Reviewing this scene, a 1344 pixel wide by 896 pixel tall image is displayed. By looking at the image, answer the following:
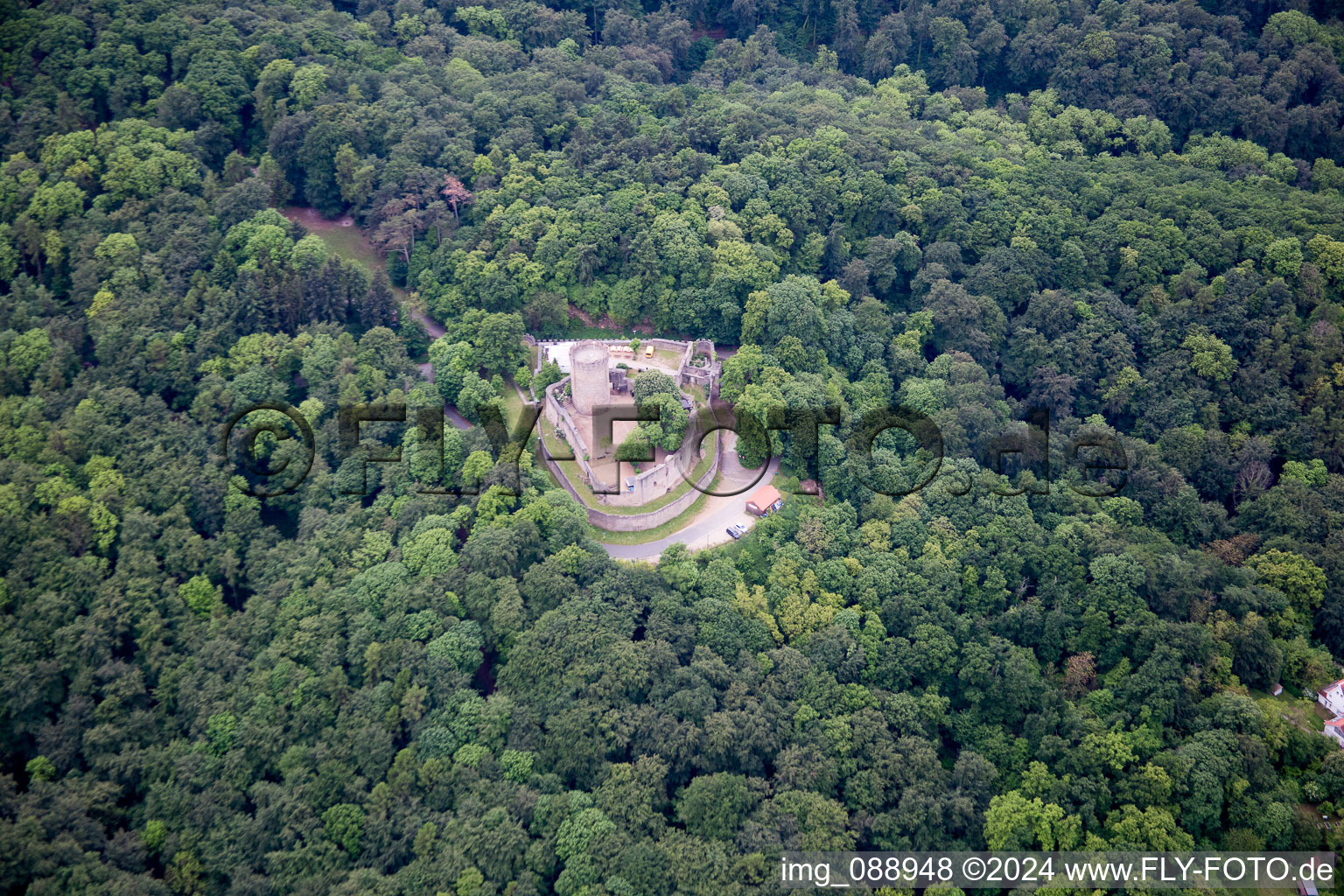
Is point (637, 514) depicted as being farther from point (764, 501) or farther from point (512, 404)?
point (512, 404)

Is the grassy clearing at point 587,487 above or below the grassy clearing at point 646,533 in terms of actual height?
above

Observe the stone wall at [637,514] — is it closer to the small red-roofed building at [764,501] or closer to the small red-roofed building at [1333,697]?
the small red-roofed building at [764,501]

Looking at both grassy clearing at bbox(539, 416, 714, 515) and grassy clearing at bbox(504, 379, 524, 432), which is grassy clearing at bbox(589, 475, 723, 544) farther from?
grassy clearing at bbox(504, 379, 524, 432)

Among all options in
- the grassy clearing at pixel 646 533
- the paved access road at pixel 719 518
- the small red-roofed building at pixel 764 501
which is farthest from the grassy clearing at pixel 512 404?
the small red-roofed building at pixel 764 501

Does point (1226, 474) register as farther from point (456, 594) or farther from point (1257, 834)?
point (456, 594)

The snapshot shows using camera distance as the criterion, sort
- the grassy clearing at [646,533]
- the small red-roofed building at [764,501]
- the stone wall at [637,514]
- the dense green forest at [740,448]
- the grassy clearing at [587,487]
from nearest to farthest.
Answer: the dense green forest at [740,448] < the stone wall at [637,514] < the grassy clearing at [646,533] < the grassy clearing at [587,487] < the small red-roofed building at [764,501]

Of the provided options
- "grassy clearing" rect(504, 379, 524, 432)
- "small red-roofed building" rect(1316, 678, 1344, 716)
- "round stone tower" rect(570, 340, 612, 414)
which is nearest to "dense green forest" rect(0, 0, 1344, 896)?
"small red-roofed building" rect(1316, 678, 1344, 716)
